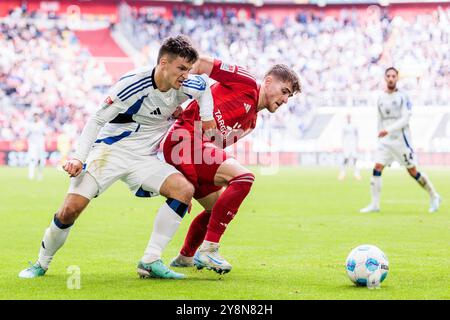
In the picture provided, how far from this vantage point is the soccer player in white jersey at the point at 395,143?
53.5ft

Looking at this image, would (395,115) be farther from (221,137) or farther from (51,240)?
(51,240)

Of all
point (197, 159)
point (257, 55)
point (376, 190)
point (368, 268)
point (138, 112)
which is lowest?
→ point (368, 268)

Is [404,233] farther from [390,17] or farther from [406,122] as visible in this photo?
[390,17]

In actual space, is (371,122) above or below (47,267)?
above

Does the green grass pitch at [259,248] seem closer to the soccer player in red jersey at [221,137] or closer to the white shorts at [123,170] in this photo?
the soccer player in red jersey at [221,137]

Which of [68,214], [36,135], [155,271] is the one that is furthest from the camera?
[36,135]

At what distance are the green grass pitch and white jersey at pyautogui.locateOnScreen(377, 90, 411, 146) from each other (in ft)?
5.01

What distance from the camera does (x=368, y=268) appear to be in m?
6.98

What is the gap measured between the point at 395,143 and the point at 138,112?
974 cm

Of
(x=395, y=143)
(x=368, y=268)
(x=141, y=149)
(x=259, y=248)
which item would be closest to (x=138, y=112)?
(x=141, y=149)

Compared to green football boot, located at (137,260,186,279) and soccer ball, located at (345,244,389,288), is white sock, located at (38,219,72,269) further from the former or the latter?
soccer ball, located at (345,244,389,288)
